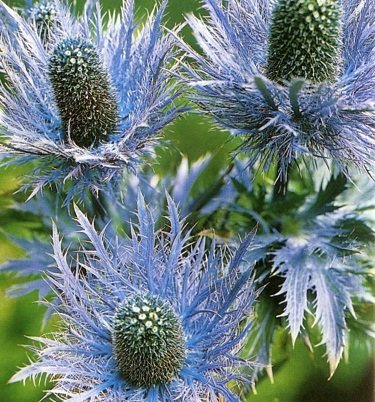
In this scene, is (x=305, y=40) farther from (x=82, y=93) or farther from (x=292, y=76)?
(x=82, y=93)

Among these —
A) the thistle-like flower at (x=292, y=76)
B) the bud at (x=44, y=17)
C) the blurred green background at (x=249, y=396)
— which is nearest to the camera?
the thistle-like flower at (x=292, y=76)

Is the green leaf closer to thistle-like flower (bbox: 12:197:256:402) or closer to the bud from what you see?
thistle-like flower (bbox: 12:197:256:402)

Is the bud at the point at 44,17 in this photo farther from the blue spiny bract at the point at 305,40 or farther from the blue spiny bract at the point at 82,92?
the blue spiny bract at the point at 305,40

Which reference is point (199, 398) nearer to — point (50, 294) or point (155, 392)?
point (155, 392)

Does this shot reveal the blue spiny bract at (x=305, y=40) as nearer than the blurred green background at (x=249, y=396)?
Yes

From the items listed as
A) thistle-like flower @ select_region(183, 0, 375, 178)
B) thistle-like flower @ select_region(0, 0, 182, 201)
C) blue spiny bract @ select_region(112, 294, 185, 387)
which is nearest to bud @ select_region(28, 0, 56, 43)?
thistle-like flower @ select_region(0, 0, 182, 201)

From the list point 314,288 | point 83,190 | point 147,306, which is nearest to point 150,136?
point 83,190

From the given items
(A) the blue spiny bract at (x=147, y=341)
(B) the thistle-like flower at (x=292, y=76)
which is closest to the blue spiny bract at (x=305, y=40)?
(B) the thistle-like flower at (x=292, y=76)
